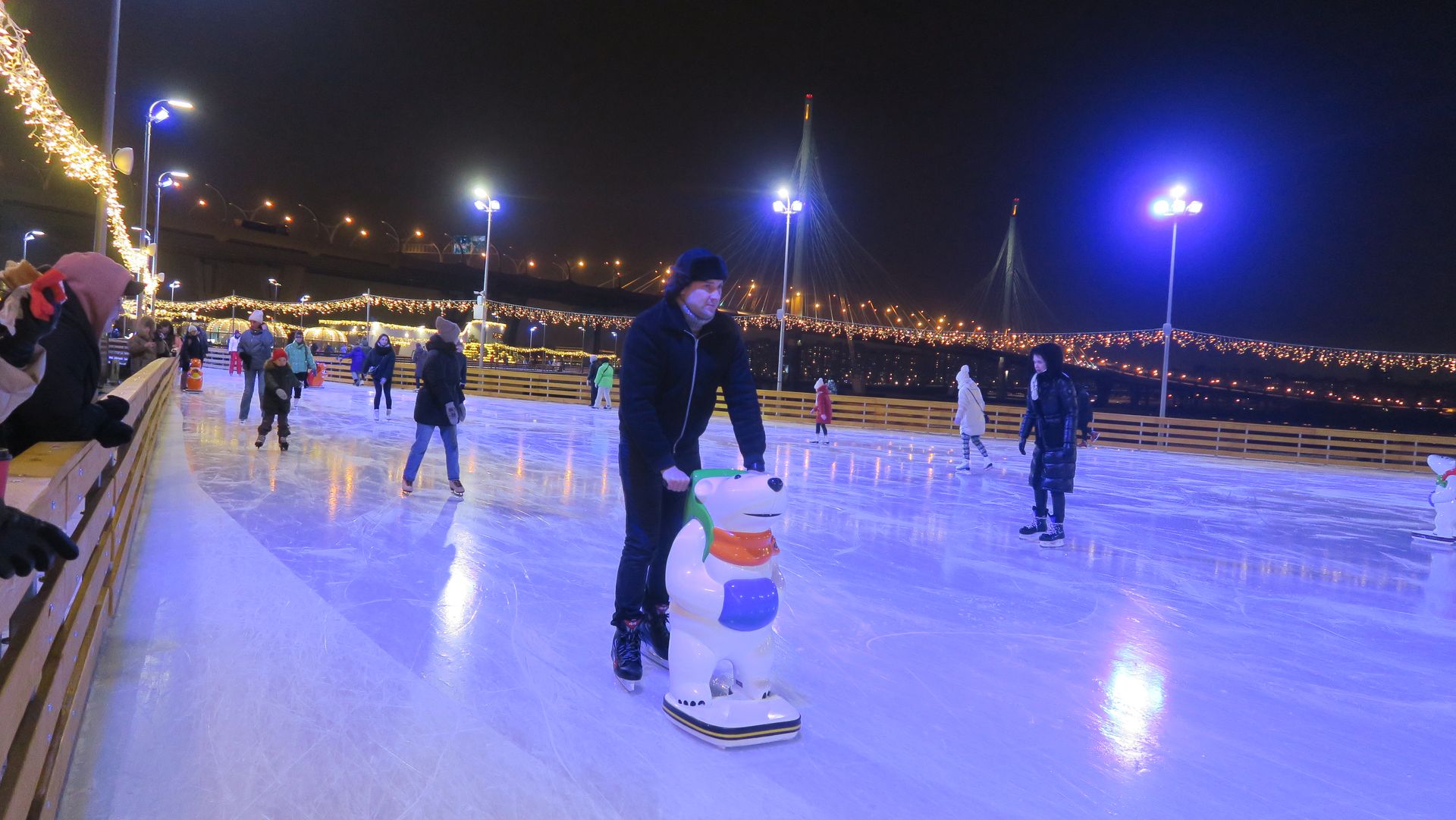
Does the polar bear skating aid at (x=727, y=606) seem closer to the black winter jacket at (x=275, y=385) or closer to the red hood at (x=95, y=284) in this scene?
the red hood at (x=95, y=284)

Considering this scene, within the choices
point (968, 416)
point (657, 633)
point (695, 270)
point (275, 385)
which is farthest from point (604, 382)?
point (695, 270)

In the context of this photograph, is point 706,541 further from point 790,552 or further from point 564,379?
point 564,379

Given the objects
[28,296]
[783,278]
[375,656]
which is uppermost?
[783,278]

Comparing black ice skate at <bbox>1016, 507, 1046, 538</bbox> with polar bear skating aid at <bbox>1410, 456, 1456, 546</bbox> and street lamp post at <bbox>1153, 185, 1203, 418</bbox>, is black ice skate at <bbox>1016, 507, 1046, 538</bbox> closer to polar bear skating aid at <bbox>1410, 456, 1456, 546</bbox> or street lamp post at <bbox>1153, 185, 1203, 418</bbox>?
polar bear skating aid at <bbox>1410, 456, 1456, 546</bbox>

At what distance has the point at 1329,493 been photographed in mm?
10398

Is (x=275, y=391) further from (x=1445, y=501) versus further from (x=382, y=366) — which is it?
(x=1445, y=501)

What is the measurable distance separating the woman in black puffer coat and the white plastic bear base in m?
3.68

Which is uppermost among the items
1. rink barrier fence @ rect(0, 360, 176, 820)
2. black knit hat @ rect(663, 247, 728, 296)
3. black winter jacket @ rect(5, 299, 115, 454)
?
black knit hat @ rect(663, 247, 728, 296)

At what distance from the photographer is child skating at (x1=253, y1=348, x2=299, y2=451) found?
7.51 meters

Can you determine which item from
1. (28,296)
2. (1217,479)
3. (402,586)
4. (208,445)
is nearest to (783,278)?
(1217,479)

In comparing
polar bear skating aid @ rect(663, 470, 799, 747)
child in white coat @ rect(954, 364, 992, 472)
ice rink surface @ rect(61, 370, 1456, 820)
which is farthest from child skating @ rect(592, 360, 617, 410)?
polar bear skating aid @ rect(663, 470, 799, 747)

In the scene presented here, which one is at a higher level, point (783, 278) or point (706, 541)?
point (783, 278)

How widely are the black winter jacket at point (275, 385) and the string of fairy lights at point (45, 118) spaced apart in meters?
2.77

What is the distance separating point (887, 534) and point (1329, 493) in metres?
8.29
